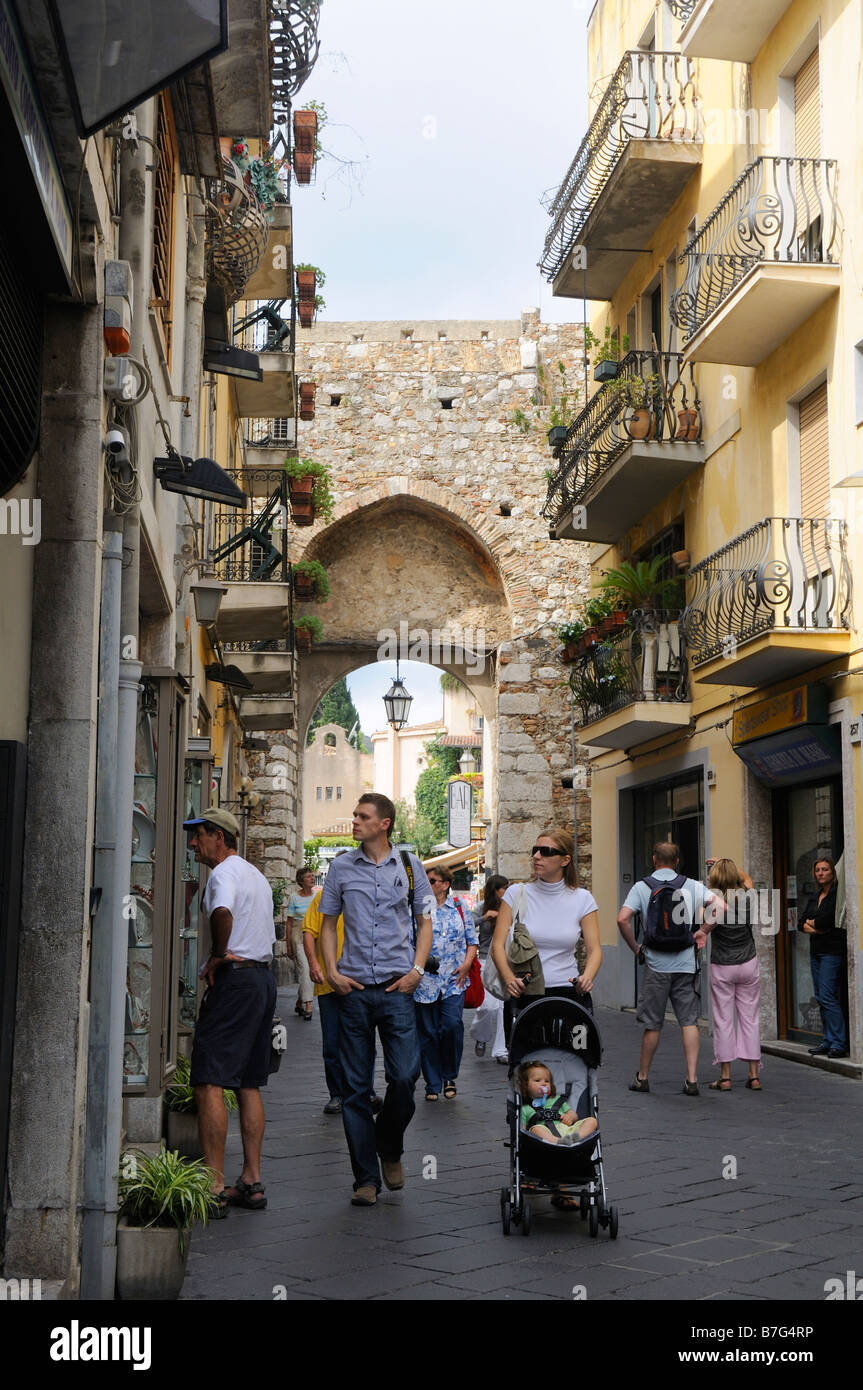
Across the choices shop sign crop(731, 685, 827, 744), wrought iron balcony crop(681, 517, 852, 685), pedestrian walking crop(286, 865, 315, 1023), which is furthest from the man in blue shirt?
pedestrian walking crop(286, 865, 315, 1023)

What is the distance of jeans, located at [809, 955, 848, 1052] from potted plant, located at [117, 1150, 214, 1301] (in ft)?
26.6

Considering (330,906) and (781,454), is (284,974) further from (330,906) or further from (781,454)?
(330,906)

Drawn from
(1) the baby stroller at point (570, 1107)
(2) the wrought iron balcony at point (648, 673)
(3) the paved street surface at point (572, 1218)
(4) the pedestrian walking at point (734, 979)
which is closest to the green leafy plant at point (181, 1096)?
(3) the paved street surface at point (572, 1218)

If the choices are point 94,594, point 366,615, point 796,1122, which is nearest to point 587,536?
point 366,615

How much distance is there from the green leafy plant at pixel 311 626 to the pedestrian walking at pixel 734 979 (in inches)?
572

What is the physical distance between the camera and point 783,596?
13.1 metres

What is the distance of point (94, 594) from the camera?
519cm

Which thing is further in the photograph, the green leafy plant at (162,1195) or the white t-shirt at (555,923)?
the white t-shirt at (555,923)

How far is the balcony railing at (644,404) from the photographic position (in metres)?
16.9

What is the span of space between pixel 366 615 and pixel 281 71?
1609 centimetres

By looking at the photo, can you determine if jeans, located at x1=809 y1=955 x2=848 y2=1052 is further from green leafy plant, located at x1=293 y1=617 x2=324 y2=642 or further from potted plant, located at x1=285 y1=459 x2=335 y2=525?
green leafy plant, located at x1=293 y1=617 x2=324 y2=642

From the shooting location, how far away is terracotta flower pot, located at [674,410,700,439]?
1678cm

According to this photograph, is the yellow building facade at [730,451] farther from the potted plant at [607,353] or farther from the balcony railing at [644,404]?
the potted plant at [607,353]
